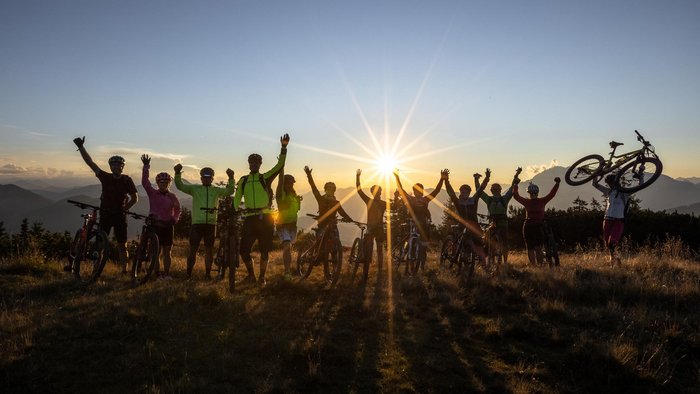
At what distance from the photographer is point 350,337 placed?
23.8 ft

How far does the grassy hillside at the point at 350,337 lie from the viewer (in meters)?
5.50

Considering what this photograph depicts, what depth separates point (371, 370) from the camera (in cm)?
591

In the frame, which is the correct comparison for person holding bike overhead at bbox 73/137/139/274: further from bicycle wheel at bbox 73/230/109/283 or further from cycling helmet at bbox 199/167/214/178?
cycling helmet at bbox 199/167/214/178

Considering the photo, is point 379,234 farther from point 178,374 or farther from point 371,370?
point 178,374

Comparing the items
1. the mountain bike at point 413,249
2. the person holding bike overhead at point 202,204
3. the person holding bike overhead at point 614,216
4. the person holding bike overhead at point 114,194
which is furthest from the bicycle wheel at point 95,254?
the person holding bike overhead at point 614,216

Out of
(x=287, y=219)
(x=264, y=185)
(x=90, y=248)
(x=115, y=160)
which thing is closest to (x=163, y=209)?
(x=115, y=160)

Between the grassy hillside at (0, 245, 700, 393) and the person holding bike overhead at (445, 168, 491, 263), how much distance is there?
178 cm

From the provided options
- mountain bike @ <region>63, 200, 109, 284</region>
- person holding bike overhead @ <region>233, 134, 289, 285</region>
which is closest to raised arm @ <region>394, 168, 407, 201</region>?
person holding bike overhead @ <region>233, 134, 289, 285</region>

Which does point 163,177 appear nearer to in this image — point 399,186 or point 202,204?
point 202,204

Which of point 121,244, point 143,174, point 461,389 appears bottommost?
point 461,389

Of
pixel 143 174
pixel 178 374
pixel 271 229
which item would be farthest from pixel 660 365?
pixel 143 174

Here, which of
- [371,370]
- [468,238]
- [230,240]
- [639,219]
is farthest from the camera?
[639,219]

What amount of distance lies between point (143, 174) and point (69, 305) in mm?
3317

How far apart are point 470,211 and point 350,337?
7282mm
